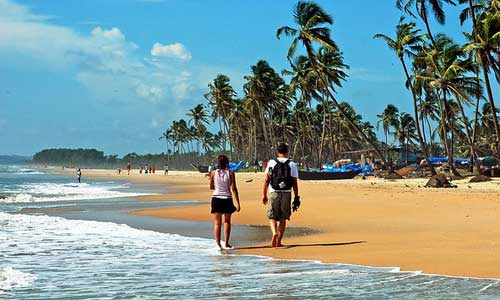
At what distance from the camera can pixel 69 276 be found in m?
7.33

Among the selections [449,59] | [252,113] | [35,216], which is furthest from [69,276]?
[252,113]

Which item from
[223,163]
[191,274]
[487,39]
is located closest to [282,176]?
[223,163]

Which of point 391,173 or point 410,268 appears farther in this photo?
point 391,173

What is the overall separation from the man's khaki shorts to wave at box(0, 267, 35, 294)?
12.5 ft

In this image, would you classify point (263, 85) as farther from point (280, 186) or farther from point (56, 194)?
point (280, 186)

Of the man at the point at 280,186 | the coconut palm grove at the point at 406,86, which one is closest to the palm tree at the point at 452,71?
the coconut palm grove at the point at 406,86

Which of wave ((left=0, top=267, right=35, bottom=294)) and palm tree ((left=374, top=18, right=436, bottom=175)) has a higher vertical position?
palm tree ((left=374, top=18, right=436, bottom=175))

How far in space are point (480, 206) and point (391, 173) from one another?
24.2 m

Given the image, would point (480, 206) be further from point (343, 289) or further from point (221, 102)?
point (221, 102)

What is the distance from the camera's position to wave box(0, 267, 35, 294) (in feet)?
22.0

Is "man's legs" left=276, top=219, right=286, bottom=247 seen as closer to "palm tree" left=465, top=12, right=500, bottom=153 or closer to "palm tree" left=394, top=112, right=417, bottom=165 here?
"palm tree" left=465, top=12, right=500, bottom=153

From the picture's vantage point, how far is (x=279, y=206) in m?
9.62

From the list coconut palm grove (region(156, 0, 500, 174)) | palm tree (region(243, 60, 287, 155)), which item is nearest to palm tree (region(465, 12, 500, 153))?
coconut palm grove (region(156, 0, 500, 174))

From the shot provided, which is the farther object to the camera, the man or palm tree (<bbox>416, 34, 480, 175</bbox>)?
palm tree (<bbox>416, 34, 480, 175</bbox>)
